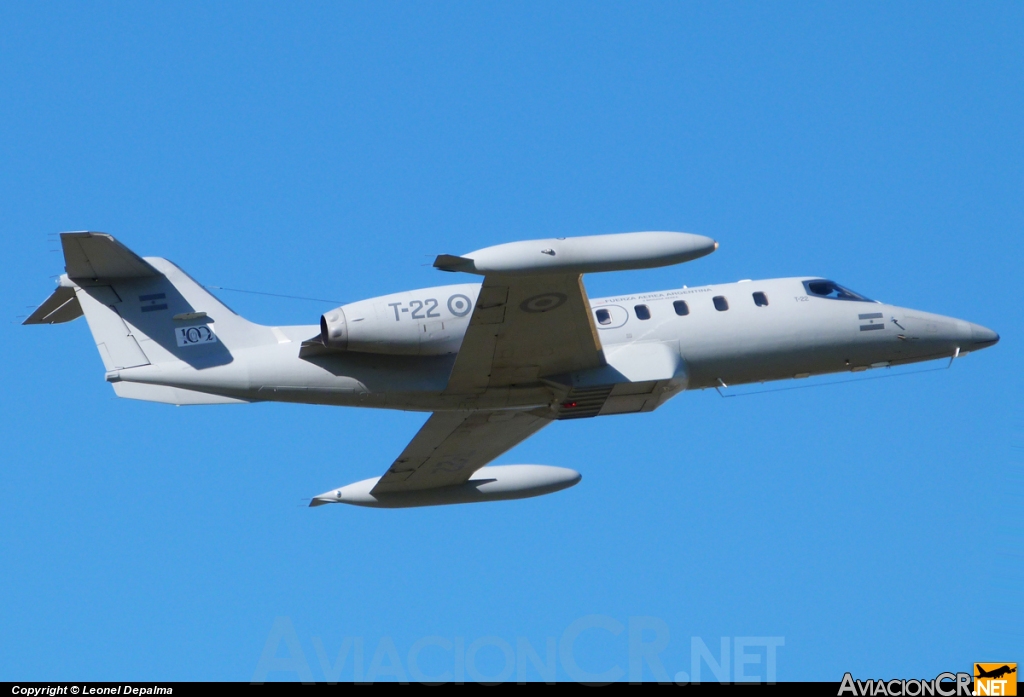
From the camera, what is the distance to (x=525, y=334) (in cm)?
2575

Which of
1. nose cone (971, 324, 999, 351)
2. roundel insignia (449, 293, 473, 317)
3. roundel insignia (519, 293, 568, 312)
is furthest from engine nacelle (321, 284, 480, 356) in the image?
nose cone (971, 324, 999, 351)

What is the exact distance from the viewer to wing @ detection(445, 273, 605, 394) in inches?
977

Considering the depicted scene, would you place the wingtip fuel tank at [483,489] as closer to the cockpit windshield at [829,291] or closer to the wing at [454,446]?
the wing at [454,446]

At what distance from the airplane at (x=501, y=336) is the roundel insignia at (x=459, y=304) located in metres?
0.02

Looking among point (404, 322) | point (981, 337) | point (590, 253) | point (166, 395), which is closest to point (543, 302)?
point (590, 253)

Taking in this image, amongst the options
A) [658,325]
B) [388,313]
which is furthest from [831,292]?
[388,313]

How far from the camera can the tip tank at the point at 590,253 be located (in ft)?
75.9

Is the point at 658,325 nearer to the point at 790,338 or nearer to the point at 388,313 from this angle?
the point at 790,338

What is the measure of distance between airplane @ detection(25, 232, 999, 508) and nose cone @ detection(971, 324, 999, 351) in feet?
3.73

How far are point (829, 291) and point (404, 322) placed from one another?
925 centimetres

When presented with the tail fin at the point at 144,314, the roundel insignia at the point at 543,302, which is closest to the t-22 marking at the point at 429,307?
the roundel insignia at the point at 543,302

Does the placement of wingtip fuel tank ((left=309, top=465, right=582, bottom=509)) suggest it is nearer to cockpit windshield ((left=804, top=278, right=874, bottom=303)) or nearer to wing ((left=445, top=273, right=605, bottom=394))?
wing ((left=445, top=273, right=605, bottom=394))

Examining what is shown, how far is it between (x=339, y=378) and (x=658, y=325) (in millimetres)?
6148

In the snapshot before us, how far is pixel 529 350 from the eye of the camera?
26141 millimetres
